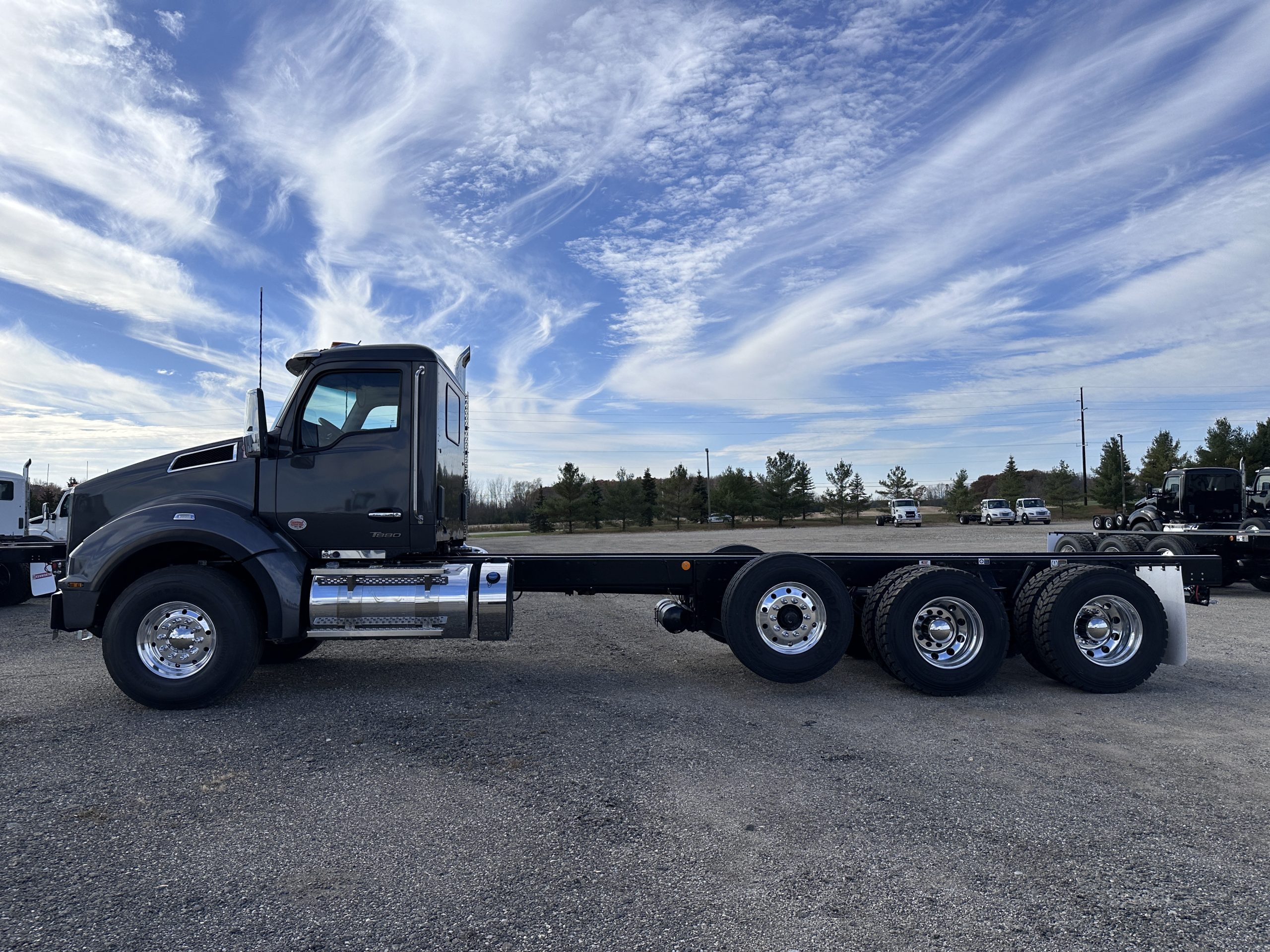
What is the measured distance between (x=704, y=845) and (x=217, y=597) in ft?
14.1

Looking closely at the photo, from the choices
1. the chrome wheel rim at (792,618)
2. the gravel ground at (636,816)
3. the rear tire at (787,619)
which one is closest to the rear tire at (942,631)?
the gravel ground at (636,816)

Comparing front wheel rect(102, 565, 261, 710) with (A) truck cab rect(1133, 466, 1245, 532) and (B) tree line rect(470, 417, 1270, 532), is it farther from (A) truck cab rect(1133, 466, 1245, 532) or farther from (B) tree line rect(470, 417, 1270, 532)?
(B) tree line rect(470, 417, 1270, 532)

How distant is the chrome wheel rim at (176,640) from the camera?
5902mm

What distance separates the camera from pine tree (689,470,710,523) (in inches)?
2574

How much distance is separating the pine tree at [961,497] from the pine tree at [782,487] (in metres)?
16.3

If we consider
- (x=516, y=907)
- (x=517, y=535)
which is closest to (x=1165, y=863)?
(x=516, y=907)

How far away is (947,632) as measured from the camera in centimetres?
638

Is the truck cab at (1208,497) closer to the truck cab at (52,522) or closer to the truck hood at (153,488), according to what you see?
the truck hood at (153,488)

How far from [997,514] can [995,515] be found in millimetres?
180

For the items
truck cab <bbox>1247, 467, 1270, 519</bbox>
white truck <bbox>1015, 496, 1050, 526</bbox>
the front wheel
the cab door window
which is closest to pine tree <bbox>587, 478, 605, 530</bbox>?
white truck <bbox>1015, 496, 1050, 526</bbox>

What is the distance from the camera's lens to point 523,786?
4258 mm

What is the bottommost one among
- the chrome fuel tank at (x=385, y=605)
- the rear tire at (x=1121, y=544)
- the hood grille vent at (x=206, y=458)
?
the chrome fuel tank at (x=385, y=605)

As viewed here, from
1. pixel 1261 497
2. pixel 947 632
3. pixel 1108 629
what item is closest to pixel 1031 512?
pixel 1261 497

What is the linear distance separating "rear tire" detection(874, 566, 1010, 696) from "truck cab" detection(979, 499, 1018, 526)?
53343 mm
